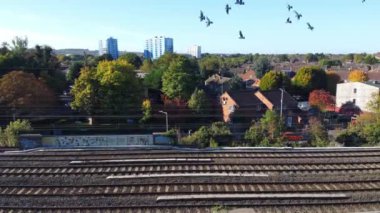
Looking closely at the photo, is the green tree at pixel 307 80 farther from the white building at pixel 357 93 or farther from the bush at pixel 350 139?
the bush at pixel 350 139

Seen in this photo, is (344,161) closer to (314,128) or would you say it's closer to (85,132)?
(314,128)

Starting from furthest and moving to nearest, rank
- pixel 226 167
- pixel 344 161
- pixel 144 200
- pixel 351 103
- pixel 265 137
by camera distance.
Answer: pixel 351 103
pixel 265 137
pixel 344 161
pixel 226 167
pixel 144 200

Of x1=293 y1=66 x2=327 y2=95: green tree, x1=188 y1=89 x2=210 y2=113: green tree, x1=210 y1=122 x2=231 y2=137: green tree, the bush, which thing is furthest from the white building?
x1=210 y1=122 x2=231 y2=137: green tree

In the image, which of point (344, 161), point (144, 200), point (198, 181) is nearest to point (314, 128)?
point (344, 161)

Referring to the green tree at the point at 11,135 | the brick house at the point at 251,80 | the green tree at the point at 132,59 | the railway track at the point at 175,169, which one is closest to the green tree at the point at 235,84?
the brick house at the point at 251,80

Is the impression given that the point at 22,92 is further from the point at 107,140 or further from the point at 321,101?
the point at 321,101
